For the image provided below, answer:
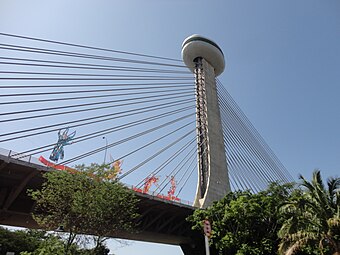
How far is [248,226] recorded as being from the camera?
65.8 feet

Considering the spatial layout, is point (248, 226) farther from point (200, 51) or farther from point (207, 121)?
point (200, 51)

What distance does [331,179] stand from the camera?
15906 millimetres

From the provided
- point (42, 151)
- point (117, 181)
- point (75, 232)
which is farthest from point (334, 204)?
point (42, 151)

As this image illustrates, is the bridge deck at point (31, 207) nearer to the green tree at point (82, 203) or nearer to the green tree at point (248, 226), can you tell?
the green tree at point (82, 203)

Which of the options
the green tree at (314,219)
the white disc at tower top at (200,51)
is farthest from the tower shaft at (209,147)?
the green tree at (314,219)

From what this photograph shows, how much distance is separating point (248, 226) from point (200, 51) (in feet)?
100

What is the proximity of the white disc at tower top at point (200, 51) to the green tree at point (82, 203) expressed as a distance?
32.3 meters

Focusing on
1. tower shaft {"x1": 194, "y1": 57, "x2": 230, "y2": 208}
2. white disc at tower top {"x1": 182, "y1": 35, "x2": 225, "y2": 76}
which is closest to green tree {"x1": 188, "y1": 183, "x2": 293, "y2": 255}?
tower shaft {"x1": 194, "y1": 57, "x2": 230, "y2": 208}

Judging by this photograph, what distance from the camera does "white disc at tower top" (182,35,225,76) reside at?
43.9 meters

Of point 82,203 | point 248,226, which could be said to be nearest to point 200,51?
point 248,226

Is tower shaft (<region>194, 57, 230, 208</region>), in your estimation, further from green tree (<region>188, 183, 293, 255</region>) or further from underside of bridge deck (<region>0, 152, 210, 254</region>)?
green tree (<region>188, 183, 293, 255</region>)

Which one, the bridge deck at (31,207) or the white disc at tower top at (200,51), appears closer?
the bridge deck at (31,207)

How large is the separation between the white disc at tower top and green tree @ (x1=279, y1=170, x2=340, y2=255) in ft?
103

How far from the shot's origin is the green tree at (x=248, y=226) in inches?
781
